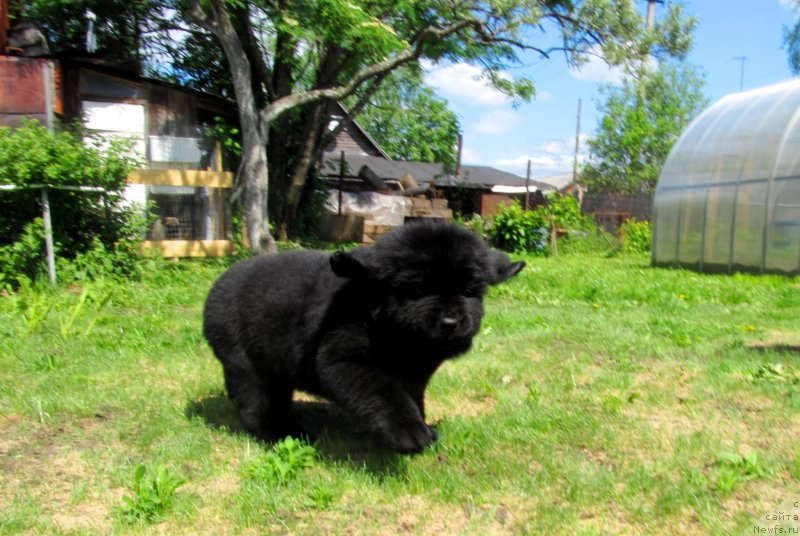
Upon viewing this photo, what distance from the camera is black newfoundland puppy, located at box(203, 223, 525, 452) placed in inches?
144

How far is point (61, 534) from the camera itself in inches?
131

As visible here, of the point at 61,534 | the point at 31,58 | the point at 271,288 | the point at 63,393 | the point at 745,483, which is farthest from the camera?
the point at 31,58

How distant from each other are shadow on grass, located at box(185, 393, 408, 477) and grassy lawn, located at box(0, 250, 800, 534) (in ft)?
0.08

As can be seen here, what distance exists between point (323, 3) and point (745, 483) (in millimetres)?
12344

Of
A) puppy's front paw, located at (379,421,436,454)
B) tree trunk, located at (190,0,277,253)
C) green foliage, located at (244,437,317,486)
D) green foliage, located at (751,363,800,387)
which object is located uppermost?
tree trunk, located at (190,0,277,253)

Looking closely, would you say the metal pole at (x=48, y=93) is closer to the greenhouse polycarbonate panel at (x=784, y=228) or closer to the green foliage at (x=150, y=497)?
the green foliage at (x=150, y=497)

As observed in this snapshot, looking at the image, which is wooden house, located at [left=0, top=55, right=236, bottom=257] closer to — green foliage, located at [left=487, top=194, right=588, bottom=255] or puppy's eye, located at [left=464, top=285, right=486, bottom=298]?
green foliage, located at [left=487, top=194, right=588, bottom=255]

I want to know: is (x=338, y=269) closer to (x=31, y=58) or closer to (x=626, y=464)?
(x=626, y=464)

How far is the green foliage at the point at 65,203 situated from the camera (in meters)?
10.2

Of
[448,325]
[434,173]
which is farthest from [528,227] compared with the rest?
[434,173]

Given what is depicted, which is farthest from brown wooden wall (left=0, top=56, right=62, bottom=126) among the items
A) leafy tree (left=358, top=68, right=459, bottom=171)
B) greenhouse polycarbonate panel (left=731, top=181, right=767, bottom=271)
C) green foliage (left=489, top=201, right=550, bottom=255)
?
leafy tree (left=358, top=68, right=459, bottom=171)

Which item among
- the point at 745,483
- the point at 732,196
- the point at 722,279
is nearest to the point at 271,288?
the point at 745,483

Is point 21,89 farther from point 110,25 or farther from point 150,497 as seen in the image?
point 150,497

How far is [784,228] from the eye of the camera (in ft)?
48.1
